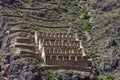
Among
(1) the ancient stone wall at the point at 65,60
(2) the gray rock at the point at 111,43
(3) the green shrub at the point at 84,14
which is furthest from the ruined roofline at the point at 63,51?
(3) the green shrub at the point at 84,14

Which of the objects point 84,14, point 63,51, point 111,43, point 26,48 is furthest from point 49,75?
point 84,14

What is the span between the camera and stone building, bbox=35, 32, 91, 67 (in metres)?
105

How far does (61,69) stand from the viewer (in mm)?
104875

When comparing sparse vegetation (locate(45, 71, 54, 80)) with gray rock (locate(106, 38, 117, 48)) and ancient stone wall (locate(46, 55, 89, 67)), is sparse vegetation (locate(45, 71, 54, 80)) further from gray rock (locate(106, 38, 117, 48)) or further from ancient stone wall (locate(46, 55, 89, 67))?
gray rock (locate(106, 38, 117, 48))

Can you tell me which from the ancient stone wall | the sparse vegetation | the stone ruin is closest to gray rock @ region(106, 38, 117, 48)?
the stone ruin

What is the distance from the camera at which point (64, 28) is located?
138 meters

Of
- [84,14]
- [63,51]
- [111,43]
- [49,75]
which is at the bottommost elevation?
[49,75]

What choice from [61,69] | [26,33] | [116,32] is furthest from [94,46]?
[61,69]

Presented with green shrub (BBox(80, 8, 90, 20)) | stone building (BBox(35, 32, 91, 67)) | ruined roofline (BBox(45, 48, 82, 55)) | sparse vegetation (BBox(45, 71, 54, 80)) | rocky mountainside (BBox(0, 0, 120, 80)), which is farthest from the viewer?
green shrub (BBox(80, 8, 90, 20))

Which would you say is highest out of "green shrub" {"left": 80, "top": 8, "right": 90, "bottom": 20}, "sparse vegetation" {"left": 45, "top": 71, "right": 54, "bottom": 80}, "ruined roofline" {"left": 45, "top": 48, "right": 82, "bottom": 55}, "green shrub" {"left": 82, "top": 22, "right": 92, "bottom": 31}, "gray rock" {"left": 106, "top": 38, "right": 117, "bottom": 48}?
"green shrub" {"left": 80, "top": 8, "right": 90, "bottom": 20}

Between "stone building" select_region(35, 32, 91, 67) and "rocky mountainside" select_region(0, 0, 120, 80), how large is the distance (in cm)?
243

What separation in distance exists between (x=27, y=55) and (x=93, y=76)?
13.7m

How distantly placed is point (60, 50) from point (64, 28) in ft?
99.6

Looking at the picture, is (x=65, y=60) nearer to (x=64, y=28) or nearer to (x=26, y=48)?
(x=26, y=48)
